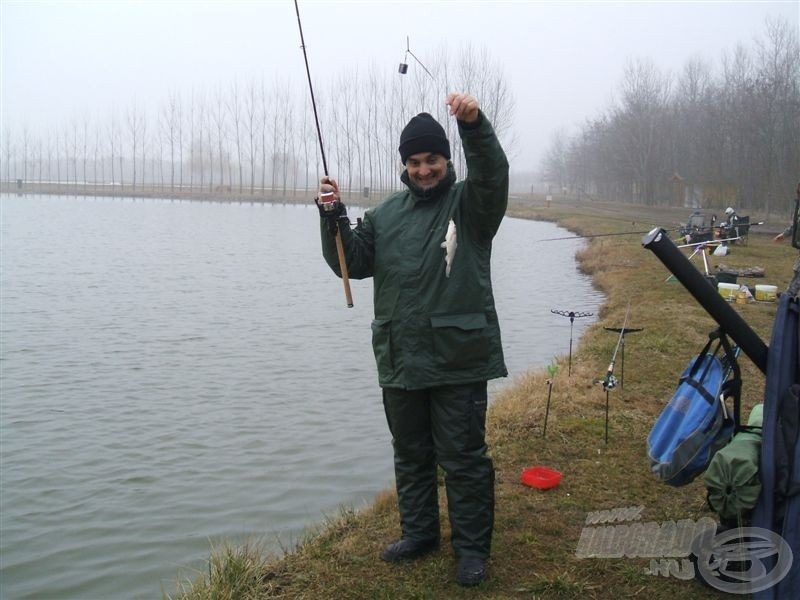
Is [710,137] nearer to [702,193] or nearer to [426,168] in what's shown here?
[702,193]

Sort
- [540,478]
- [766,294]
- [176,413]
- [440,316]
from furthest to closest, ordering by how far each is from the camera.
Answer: [766,294] < [176,413] < [540,478] < [440,316]

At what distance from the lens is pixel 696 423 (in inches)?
117

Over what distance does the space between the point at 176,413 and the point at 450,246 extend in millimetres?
5647

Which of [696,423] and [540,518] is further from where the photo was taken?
[540,518]

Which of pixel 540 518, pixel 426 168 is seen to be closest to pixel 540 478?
pixel 540 518

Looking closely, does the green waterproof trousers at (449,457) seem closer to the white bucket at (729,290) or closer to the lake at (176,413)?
the lake at (176,413)

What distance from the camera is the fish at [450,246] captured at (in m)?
3.33

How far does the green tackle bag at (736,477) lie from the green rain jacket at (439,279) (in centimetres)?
97

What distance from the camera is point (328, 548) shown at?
4.04 m

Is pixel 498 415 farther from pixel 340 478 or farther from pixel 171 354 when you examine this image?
pixel 171 354

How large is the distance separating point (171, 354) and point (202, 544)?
568 centimetres

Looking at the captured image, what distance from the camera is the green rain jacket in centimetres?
329

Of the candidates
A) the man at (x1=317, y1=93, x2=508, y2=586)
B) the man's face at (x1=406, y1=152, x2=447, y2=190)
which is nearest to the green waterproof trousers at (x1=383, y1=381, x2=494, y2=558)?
the man at (x1=317, y1=93, x2=508, y2=586)

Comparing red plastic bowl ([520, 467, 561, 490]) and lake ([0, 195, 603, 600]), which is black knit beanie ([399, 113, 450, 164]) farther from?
lake ([0, 195, 603, 600])
